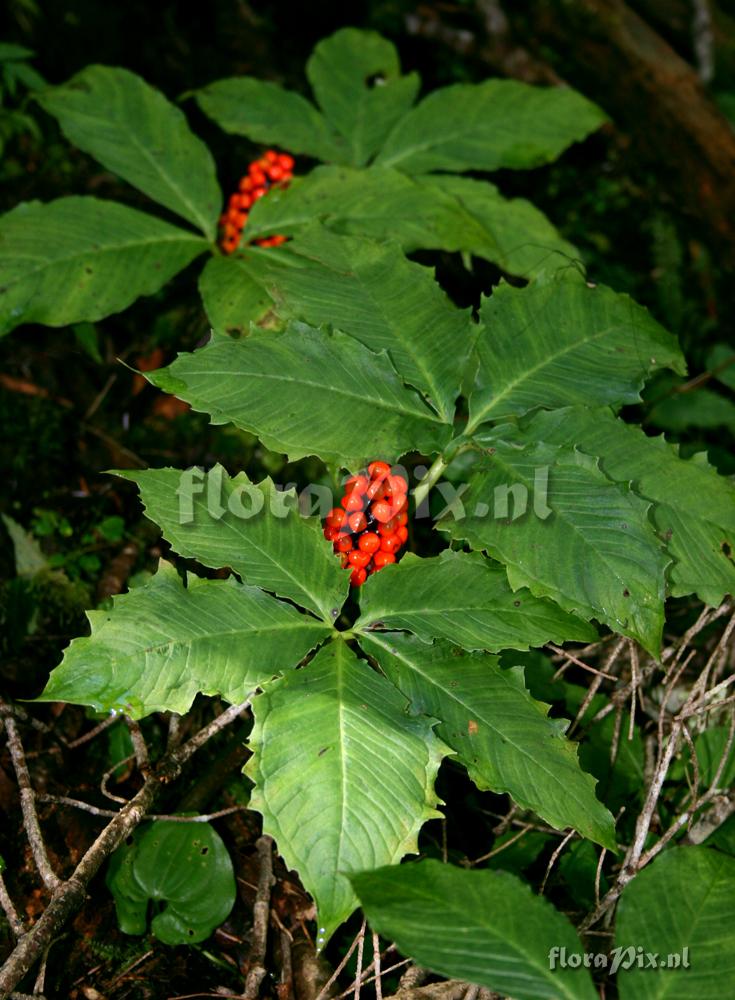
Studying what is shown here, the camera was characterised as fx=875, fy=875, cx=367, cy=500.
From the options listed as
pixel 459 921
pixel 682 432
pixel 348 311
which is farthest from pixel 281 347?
pixel 682 432

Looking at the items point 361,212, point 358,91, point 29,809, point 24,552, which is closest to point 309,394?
point 361,212

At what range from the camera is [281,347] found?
205 centimetres

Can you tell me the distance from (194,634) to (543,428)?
3.07 feet

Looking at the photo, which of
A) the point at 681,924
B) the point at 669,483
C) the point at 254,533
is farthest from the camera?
the point at 669,483

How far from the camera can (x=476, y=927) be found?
152 centimetres

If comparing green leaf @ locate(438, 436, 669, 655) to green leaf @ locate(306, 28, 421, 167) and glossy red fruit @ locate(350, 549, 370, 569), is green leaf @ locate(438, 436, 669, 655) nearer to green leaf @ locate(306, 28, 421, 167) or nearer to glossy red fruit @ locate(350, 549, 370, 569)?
glossy red fruit @ locate(350, 549, 370, 569)

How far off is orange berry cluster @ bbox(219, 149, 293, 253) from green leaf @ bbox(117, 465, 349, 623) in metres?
1.30

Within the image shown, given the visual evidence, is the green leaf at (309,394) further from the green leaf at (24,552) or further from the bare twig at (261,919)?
the green leaf at (24,552)

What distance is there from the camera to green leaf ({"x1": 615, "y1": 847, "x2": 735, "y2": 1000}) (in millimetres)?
1539

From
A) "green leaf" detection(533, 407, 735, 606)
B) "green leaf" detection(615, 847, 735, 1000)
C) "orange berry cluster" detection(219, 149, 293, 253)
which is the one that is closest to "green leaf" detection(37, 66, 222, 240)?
"orange berry cluster" detection(219, 149, 293, 253)

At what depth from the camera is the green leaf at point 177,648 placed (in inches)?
70.2

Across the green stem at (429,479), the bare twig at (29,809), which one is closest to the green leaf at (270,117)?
the green stem at (429,479)

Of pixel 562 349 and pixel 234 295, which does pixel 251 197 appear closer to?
pixel 234 295

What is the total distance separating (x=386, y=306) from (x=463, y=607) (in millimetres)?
820
